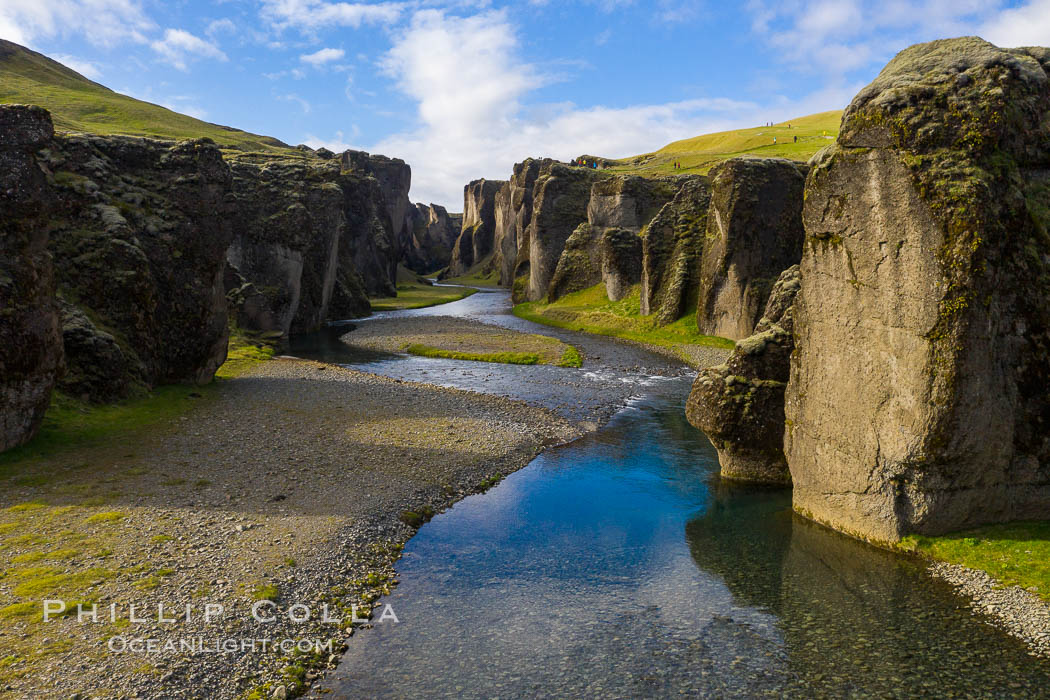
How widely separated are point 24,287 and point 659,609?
2247cm

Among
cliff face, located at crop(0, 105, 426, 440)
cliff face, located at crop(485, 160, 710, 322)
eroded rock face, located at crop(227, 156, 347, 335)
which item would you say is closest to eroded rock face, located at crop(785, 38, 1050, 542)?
cliff face, located at crop(0, 105, 426, 440)

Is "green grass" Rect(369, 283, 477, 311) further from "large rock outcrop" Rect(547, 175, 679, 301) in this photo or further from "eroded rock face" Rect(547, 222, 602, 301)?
"large rock outcrop" Rect(547, 175, 679, 301)

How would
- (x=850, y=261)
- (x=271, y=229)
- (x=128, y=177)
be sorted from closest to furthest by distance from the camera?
(x=850, y=261) < (x=128, y=177) < (x=271, y=229)

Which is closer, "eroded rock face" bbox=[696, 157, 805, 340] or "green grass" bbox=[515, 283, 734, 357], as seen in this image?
"eroded rock face" bbox=[696, 157, 805, 340]

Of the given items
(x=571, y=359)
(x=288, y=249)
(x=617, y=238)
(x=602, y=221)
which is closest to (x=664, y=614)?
(x=571, y=359)

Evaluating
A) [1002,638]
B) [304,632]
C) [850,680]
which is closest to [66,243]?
[304,632]

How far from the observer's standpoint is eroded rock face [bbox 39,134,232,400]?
29.7 metres

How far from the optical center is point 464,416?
105 ft

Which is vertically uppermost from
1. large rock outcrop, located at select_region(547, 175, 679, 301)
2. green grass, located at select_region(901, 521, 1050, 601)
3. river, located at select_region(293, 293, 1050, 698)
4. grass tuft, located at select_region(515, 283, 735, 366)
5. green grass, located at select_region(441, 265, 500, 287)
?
large rock outcrop, located at select_region(547, 175, 679, 301)

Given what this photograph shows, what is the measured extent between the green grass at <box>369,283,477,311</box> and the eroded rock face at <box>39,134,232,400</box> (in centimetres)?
5882

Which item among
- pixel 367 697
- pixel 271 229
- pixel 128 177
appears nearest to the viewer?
pixel 367 697

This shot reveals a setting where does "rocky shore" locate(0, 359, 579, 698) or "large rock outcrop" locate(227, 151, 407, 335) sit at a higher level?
"large rock outcrop" locate(227, 151, 407, 335)

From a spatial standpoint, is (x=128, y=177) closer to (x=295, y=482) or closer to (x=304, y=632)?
(x=295, y=482)

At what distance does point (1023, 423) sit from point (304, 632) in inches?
719
